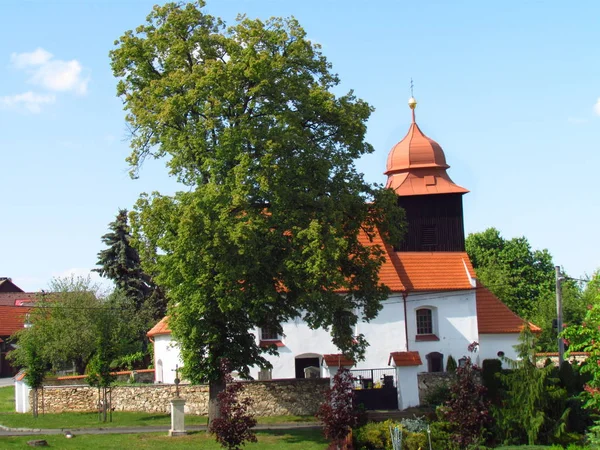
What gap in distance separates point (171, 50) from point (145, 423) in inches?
542

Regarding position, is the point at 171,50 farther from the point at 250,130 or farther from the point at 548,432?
the point at 548,432

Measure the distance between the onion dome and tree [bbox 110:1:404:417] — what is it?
14356 millimetres

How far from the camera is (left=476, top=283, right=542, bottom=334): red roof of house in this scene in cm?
4038

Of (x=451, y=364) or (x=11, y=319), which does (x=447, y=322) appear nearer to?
(x=451, y=364)

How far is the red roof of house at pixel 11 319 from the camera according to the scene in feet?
229

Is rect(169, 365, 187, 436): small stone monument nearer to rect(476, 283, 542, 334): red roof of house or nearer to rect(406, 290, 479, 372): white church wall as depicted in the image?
rect(406, 290, 479, 372): white church wall

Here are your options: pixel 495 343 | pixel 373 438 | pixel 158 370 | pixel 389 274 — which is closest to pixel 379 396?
pixel 389 274

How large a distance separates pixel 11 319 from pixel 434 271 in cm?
4530

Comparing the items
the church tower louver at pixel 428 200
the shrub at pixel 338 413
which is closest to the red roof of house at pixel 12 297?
the church tower louver at pixel 428 200

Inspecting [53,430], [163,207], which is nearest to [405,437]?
[163,207]

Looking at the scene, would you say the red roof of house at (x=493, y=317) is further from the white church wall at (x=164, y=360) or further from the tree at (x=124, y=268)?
the tree at (x=124, y=268)

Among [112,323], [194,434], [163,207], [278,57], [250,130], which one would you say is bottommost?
[194,434]

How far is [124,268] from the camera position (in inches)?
2157

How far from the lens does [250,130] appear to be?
82.7ft
